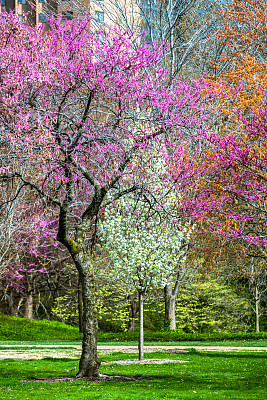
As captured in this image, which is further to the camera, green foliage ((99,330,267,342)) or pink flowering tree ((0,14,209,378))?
green foliage ((99,330,267,342))

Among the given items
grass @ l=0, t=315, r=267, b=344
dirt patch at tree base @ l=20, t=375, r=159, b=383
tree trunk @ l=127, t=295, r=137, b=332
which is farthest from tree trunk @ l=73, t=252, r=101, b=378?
tree trunk @ l=127, t=295, r=137, b=332

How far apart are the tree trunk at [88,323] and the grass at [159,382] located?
0.49m

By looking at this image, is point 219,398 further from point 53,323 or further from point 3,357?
point 53,323

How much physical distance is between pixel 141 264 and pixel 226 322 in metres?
21.7

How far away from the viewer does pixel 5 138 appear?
8750 millimetres

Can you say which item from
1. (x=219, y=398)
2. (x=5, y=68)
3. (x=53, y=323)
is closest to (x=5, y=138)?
(x=5, y=68)

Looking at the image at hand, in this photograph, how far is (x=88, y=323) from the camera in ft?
32.4

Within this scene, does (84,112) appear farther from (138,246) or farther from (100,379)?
(100,379)

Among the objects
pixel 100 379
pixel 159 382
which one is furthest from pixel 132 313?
pixel 159 382

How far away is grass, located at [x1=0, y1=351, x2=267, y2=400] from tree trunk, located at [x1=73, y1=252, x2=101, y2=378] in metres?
0.49

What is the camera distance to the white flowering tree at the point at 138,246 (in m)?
13.5

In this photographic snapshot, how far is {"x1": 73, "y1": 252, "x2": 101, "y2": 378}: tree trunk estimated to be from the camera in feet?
31.9

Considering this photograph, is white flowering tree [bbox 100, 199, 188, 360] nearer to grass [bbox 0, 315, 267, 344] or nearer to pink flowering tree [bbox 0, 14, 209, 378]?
pink flowering tree [bbox 0, 14, 209, 378]

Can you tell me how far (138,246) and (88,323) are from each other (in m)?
3.98
